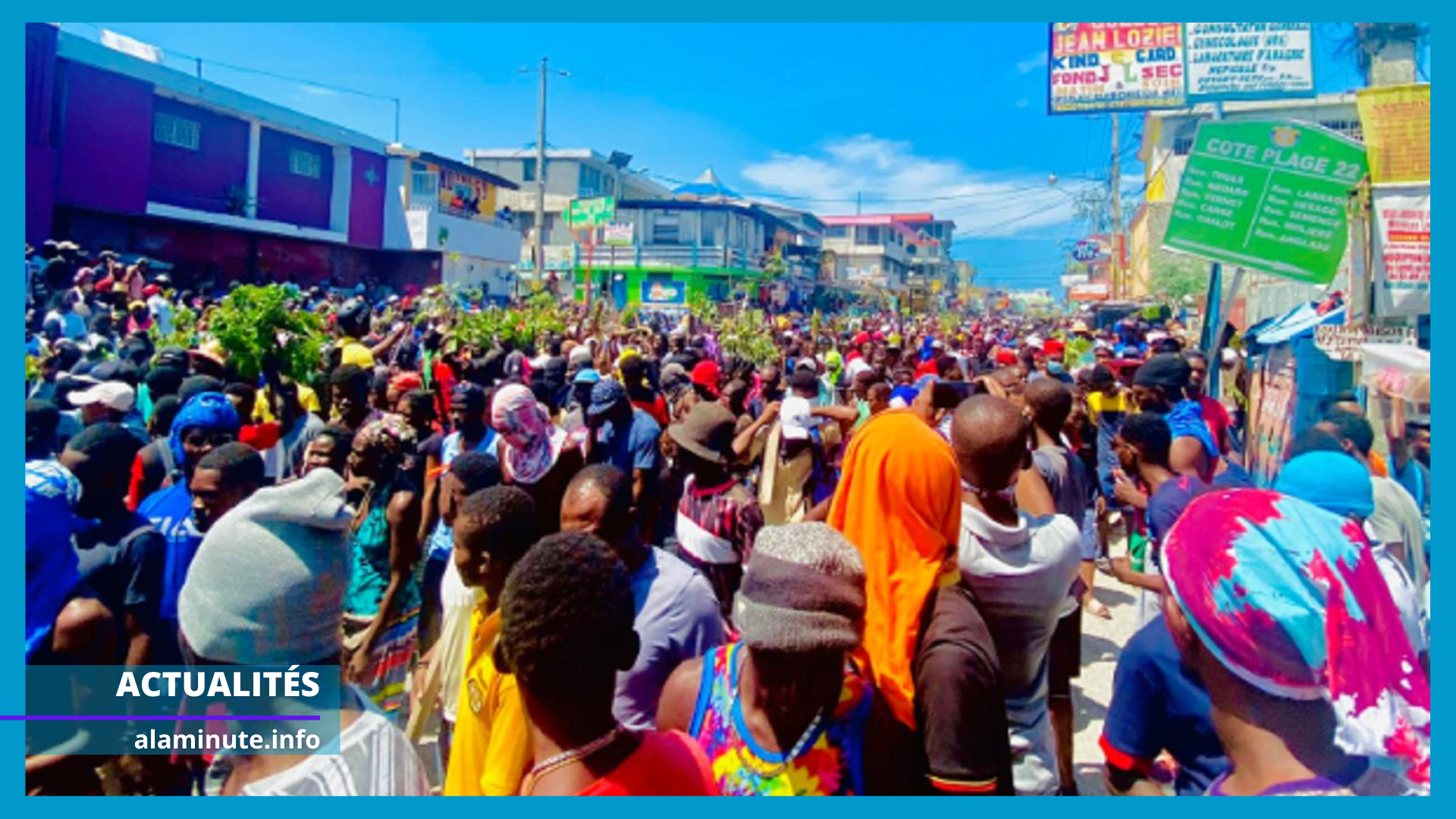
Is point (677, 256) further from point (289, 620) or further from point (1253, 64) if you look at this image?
point (289, 620)

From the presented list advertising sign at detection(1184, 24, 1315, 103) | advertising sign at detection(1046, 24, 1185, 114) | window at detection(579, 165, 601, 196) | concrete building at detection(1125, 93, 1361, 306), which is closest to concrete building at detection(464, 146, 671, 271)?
window at detection(579, 165, 601, 196)

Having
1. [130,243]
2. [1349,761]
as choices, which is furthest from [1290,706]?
[130,243]

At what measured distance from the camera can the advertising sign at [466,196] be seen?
1136 inches

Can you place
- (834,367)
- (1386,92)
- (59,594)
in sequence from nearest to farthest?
(59,594), (1386,92), (834,367)

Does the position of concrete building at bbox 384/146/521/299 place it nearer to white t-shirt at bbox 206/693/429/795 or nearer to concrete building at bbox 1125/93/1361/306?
concrete building at bbox 1125/93/1361/306

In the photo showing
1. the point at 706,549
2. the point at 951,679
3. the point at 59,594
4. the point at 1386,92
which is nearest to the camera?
the point at 951,679

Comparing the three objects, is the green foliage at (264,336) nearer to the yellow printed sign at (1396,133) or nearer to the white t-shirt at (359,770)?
the white t-shirt at (359,770)

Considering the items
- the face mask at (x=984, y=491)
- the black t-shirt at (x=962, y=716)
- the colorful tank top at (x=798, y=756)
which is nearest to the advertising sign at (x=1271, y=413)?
the face mask at (x=984, y=491)

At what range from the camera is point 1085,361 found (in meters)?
12.5

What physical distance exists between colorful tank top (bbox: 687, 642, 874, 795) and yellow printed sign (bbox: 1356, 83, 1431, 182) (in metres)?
5.50

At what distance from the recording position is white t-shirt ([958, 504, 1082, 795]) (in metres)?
2.20

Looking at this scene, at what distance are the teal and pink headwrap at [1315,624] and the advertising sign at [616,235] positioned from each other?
34.5m

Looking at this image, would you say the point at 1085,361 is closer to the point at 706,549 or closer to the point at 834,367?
the point at 834,367

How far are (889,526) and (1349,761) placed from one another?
0.95 meters
